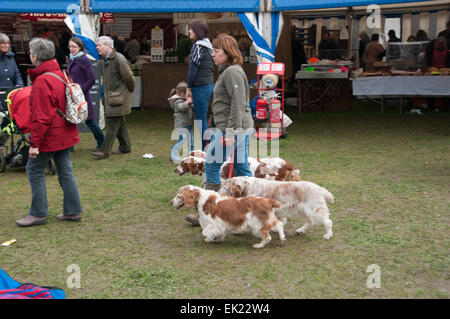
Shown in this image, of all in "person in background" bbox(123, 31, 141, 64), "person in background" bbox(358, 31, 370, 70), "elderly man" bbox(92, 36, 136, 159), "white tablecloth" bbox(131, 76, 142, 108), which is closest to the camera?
"elderly man" bbox(92, 36, 136, 159)

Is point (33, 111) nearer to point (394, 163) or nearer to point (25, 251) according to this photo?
point (25, 251)

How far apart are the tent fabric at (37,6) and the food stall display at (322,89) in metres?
6.14

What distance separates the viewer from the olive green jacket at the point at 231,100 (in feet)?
16.1

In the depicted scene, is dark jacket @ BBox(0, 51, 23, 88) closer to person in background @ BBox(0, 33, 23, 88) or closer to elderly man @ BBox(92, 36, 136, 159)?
person in background @ BBox(0, 33, 23, 88)

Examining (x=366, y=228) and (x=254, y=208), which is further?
(x=366, y=228)

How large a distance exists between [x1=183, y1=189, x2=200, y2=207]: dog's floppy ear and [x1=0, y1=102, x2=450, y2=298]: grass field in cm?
41

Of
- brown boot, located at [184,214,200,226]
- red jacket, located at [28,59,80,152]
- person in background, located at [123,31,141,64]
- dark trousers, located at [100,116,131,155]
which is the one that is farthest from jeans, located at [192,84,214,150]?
person in background, located at [123,31,141,64]

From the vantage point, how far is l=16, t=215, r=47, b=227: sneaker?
208 inches

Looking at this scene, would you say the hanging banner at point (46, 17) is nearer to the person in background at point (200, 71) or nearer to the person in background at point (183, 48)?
the person in background at point (183, 48)

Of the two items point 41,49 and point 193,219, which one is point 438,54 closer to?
point 193,219

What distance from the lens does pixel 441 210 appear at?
18.6ft
